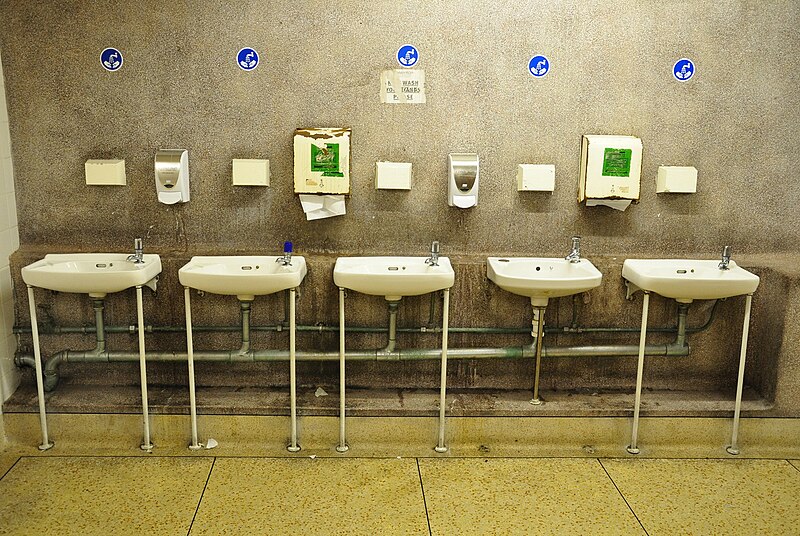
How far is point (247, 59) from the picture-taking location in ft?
12.6

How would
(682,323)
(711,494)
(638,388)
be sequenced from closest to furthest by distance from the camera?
(711,494)
(638,388)
(682,323)

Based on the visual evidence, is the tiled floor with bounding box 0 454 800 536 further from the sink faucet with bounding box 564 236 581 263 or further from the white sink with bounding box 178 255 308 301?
the sink faucet with bounding box 564 236 581 263

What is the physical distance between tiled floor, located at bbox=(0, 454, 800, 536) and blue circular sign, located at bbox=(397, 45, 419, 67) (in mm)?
1994

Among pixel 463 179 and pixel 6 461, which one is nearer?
pixel 6 461

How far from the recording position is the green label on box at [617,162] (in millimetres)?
3844

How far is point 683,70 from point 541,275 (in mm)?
1284

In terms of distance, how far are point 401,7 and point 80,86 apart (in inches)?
66.0

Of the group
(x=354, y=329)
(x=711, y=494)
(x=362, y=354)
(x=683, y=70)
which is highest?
(x=683, y=70)

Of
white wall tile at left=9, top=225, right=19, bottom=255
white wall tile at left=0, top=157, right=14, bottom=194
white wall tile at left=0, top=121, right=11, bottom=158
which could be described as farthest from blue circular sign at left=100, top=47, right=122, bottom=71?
white wall tile at left=9, top=225, right=19, bottom=255

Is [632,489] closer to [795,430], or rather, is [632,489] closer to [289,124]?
[795,430]

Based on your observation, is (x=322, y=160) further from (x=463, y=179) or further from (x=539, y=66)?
(x=539, y=66)

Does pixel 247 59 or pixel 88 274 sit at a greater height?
pixel 247 59

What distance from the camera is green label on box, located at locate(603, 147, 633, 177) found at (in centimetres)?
384

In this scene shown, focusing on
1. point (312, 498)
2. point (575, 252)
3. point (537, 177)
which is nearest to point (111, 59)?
point (537, 177)
